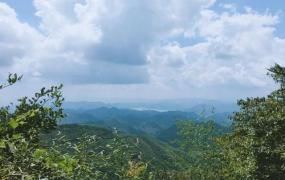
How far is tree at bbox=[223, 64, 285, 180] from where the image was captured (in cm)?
3925

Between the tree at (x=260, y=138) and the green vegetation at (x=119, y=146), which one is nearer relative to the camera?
the green vegetation at (x=119, y=146)

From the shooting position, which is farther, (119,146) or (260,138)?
(260,138)

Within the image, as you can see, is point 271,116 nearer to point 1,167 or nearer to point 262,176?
point 262,176

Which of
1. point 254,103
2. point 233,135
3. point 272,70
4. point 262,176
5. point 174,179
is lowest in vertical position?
point 174,179

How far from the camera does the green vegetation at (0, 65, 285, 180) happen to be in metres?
4.08

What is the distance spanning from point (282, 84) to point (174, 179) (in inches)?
1772

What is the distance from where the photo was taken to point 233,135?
4594 centimetres

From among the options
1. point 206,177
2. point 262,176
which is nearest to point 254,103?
point 262,176

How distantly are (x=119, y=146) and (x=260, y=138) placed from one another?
30.4 m

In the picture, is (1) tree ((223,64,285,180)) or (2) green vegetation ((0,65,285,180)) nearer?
(2) green vegetation ((0,65,285,180))

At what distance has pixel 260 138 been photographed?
4034cm

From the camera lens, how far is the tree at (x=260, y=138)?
39.2m

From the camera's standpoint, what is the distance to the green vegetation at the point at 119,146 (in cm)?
408

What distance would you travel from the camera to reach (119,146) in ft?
39.2
